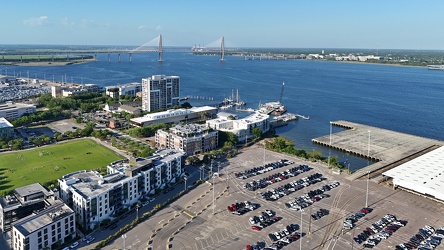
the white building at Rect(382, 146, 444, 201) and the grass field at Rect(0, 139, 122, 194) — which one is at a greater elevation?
the white building at Rect(382, 146, 444, 201)

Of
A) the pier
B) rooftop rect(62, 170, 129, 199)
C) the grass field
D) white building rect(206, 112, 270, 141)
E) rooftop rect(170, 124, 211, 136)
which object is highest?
rooftop rect(170, 124, 211, 136)

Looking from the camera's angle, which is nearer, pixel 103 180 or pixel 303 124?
pixel 103 180

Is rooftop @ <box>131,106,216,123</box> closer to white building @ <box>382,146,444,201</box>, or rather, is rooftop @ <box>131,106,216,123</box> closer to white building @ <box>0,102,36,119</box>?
white building @ <box>0,102,36,119</box>

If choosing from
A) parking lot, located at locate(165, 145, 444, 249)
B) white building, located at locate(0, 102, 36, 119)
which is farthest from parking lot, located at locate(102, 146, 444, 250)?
white building, located at locate(0, 102, 36, 119)

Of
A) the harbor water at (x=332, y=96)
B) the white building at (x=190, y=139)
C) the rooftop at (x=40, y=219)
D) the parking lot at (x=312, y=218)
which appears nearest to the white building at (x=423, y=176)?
the parking lot at (x=312, y=218)

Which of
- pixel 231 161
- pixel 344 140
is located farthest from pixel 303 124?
pixel 231 161

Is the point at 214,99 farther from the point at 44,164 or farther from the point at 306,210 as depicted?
the point at 306,210

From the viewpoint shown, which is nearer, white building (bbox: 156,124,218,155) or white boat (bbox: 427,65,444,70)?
white building (bbox: 156,124,218,155)
